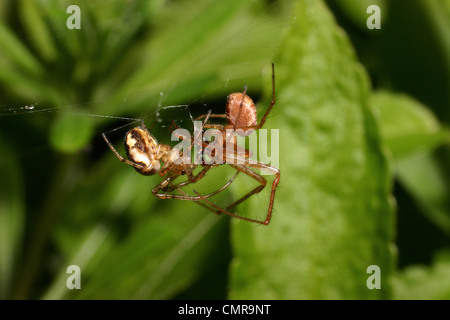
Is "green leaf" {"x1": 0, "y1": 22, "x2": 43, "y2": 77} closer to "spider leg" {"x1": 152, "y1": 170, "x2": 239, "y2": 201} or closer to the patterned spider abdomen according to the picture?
"spider leg" {"x1": 152, "y1": 170, "x2": 239, "y2": 201}

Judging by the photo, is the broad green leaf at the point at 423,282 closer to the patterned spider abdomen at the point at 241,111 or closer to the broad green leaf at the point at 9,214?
the patterned spider abdomen at the point at 241,111

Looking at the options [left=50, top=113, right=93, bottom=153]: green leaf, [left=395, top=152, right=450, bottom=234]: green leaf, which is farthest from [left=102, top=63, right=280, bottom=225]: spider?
[left=395, top=152, right=450, bottom=234]: green leaf

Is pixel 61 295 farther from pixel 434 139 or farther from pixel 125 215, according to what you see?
pixel 434 139

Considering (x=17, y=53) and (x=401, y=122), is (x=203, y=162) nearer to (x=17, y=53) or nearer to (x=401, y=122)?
(x=17, y=53)

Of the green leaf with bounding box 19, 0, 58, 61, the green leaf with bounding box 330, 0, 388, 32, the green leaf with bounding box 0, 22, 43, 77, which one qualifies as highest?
the green leaf with bounding box 330, 0, 388, 32

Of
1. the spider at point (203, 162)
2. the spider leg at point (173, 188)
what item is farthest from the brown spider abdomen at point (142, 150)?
the spider leg at point (173, 188)

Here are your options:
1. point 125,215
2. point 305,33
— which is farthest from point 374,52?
point 125,215

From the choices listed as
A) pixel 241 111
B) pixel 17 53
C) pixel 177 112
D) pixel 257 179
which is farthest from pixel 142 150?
pixel 17 53
